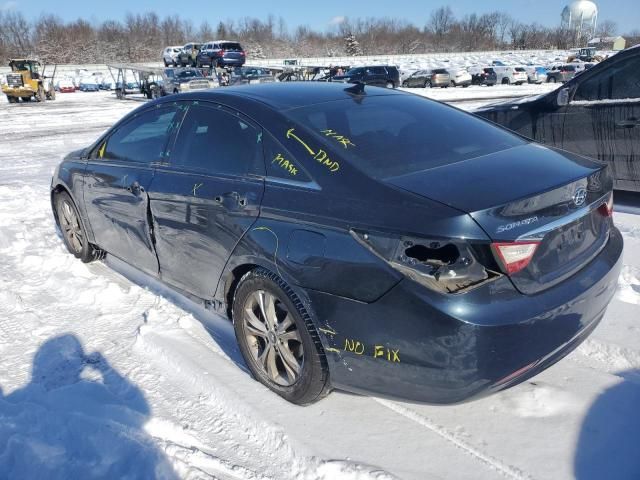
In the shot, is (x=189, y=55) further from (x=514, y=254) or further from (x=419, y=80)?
(x=514, y=254)

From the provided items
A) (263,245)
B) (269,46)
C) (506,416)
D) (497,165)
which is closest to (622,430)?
(506,416)

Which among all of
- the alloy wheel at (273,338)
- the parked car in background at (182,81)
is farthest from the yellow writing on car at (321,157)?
the parked car in background at (182,81)

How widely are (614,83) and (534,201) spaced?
4133 mm

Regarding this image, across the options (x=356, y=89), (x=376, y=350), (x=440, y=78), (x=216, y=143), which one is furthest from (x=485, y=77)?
(x=376, y=350)

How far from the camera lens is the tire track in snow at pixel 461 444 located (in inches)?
90.4

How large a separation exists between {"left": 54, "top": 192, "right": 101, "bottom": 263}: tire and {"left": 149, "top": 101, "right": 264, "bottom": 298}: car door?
5.19 feet

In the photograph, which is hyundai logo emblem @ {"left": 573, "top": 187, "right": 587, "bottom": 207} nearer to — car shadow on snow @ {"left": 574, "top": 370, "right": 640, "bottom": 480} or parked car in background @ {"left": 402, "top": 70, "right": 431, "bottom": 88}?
car shadow on snow @ {"left": 574, "top": 370, "right": 640, "bottom": 480}

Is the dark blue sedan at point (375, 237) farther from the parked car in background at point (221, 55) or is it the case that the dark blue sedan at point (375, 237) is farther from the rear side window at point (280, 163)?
the parked car in background at point (221, 55)

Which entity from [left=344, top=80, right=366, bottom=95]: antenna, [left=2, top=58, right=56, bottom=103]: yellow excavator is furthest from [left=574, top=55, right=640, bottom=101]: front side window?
[left=2, top=58, right=56, bottom=103]: yellow excavator

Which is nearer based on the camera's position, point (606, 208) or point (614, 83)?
point (606, 208)

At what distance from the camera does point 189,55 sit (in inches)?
1714

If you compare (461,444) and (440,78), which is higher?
(440,78)

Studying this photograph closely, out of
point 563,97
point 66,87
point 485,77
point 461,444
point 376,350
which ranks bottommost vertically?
point 461,444

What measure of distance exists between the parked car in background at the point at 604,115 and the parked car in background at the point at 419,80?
3249cm
